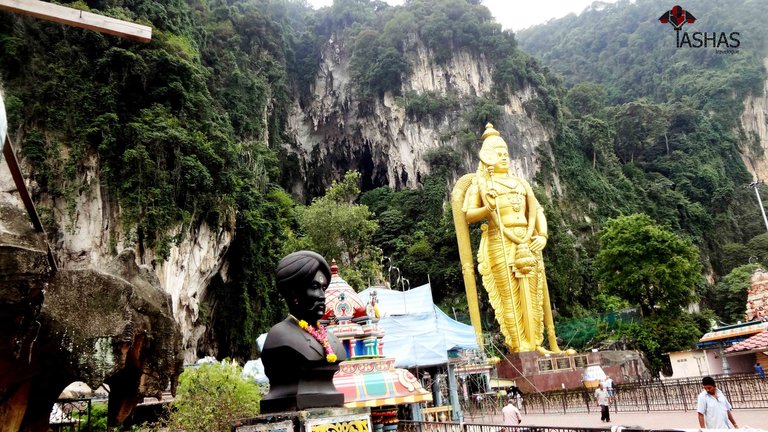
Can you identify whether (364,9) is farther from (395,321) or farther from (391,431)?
(391,431)

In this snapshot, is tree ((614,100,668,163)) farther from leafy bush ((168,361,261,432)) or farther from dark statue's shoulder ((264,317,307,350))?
dark statue's shoulder ((264,317,307,350))

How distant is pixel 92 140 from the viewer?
15.2 metres

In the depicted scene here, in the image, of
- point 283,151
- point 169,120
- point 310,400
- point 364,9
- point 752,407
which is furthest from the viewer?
point 364,9

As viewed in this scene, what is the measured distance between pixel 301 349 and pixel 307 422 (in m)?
0.42

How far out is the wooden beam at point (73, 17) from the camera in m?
2.77

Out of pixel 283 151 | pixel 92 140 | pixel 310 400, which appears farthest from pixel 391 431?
pixel 283 151

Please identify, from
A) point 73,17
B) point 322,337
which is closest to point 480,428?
point 322,337

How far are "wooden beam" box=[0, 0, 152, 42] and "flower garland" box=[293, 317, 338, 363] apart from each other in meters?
1.94

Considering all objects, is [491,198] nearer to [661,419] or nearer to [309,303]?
[661,419]

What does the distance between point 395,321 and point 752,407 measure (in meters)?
6.78

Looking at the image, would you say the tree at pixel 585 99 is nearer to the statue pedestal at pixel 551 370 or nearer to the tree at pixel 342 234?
the tree at pixel 342 234

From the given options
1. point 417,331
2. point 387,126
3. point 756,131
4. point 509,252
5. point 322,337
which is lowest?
point 322,337

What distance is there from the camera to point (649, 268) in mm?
19891

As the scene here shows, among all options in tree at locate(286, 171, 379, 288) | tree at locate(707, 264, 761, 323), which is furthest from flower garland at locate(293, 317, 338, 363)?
tree at locate(707, 264, 761, 323)
